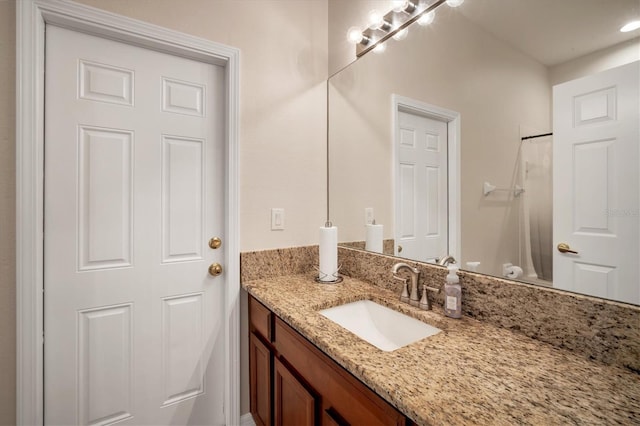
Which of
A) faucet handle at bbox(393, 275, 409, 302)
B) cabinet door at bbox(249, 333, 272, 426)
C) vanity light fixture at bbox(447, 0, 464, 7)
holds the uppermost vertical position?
vanity light fixture at bbox(447, 0, 464, 7)

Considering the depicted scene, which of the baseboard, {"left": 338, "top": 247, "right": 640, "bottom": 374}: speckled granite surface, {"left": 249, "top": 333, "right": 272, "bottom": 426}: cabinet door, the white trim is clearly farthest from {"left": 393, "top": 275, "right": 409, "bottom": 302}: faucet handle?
the baseboard

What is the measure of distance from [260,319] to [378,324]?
55 cm

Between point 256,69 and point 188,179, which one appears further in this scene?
point 256,69

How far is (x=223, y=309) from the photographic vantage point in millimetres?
1522

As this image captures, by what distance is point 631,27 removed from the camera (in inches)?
27.2

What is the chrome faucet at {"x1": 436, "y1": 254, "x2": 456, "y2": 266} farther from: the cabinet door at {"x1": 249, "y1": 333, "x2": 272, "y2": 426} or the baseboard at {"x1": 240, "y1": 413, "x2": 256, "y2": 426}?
the baseboard at {"x1": 240, "y1": 413, "x2": 256, "y2": 426}

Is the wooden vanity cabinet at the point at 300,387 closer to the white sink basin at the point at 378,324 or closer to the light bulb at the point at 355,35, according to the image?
the white sink basin at the point at 378,324

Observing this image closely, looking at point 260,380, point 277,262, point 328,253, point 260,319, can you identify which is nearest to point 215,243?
point 277,262

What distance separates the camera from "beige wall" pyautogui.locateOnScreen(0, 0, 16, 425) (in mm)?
1067

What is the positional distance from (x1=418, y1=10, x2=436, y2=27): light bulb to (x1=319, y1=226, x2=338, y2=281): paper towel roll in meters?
1.01

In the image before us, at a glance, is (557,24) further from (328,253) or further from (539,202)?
(328,253)

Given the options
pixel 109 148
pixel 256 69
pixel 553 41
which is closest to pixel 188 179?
pixel 109 148

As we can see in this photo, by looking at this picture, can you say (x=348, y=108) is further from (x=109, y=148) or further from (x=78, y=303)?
(x=78, y=303)

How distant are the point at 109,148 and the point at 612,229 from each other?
181cm
